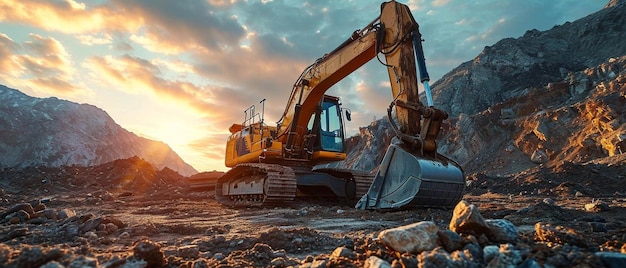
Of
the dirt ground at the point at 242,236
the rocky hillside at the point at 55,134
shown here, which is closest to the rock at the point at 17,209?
the dirt ground at the point at 242,236

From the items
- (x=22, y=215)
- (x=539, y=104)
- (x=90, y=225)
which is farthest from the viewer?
(x=539, y=104)

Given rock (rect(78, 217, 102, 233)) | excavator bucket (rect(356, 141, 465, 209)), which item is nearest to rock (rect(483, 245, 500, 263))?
excavator bucket (rect(356, 141, 465, 209))

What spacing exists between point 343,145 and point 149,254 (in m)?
9.29

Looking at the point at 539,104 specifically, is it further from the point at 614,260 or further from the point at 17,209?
the point at 17,209

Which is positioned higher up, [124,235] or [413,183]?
[413,183]

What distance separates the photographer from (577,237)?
8.60 feet

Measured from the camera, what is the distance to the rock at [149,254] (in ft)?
8.46

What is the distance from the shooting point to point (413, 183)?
6199 mm

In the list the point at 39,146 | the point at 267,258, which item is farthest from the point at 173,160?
the point at 267,258

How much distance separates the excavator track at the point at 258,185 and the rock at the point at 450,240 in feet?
22.0

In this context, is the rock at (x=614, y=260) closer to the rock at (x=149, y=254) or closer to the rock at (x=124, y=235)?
the rock at (x=149, y=254)

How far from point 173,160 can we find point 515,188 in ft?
467

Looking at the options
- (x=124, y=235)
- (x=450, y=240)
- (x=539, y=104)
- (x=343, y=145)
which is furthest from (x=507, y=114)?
(x=124, y=235)

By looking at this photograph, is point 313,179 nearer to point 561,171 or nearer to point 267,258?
point 267,258
